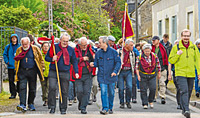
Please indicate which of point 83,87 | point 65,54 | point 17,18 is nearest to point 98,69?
point 83,87

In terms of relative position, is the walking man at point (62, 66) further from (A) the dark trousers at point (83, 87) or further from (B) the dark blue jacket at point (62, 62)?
(A) the dark trousers at point (83, 87)

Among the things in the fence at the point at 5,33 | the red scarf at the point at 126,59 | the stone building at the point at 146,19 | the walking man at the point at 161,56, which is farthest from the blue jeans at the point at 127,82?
the stone building at the point at 146,19

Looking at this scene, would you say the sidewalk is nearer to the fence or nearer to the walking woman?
the walking woman

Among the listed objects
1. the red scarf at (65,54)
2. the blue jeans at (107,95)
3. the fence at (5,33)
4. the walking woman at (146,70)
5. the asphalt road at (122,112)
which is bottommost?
the asphalt road at (122,112)

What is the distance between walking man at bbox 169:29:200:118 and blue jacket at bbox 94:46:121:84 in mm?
1270

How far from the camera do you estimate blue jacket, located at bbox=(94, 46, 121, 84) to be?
9.38 meters

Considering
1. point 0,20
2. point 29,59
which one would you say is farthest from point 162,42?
point 0,20

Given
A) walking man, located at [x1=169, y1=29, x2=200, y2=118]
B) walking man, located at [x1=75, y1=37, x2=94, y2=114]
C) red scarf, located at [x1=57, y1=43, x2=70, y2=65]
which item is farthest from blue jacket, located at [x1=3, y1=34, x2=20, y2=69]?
walking man, located at [x1=169, y1=29, x2=200, y2=118]

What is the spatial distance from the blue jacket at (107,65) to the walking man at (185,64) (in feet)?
4.17

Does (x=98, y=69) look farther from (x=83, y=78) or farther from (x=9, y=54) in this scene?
(x=9, y=54)

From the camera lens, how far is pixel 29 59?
9891 millimetres

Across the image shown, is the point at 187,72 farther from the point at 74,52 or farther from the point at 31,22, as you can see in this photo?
the point at 31,22

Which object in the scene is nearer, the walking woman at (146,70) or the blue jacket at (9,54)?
the walking woman at (146,70)

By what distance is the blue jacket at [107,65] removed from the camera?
9383mm
